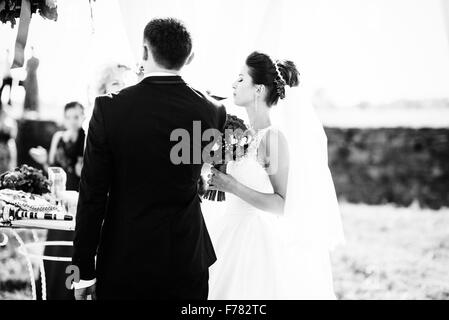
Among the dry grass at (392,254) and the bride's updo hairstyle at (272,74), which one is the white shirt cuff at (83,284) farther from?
the dry grass at (392,254)

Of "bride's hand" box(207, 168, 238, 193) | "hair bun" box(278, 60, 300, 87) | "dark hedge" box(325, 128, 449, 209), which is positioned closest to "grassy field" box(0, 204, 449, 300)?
"dark hedge" box(325, 128, 449, 209)

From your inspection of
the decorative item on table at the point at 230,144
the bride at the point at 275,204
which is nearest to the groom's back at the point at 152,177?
the decorative item on table at the point at 230,144

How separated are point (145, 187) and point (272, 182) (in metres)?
1.09

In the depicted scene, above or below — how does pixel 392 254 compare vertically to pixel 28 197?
below

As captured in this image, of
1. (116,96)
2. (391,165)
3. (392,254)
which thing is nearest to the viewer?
(116,96)

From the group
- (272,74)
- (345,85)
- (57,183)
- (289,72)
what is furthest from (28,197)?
(345,85)

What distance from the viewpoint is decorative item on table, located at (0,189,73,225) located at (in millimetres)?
2986

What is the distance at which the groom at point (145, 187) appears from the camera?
1995 mm

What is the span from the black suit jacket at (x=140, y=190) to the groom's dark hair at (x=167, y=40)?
0.07 m

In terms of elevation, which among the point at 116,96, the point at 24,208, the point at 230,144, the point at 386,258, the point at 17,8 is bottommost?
the point at 386,258

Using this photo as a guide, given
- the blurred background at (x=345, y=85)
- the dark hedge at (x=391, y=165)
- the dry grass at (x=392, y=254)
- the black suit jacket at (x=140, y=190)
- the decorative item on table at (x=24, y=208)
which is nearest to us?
the black suit jacket at (x=140, y=190)

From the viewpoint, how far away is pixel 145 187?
204 centimetres

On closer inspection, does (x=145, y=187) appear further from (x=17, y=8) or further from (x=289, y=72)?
(x=17, y=8)

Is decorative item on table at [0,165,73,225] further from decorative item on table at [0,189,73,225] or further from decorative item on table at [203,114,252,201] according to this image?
decorative item on table at [203,114,252,201]
